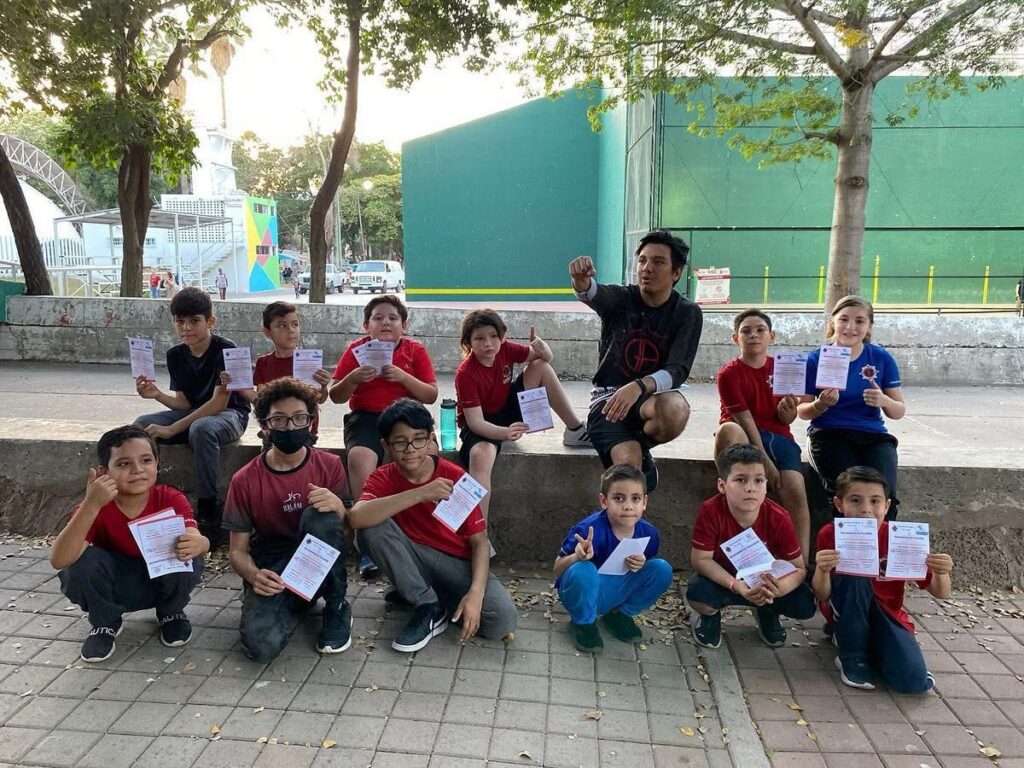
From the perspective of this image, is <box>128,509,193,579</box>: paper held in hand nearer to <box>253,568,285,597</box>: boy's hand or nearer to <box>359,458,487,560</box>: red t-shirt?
<box>253,568,285,597</box>: boy's hand

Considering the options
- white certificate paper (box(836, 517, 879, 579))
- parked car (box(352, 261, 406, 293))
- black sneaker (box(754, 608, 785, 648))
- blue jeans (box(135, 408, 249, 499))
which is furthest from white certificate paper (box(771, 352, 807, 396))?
parked car (box(352, 261, 406, 293))

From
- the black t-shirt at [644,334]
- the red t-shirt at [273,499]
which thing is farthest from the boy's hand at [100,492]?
the black t-shirt at [644,334]

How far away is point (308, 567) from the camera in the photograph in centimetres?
313

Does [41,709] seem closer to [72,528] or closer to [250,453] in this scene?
[72,528]

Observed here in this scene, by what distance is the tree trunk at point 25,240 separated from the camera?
9.30 metres

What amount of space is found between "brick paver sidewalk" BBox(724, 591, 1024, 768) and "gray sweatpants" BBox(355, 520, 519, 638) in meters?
1.08

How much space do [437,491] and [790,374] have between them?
6.28 ft

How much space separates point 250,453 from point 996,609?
13.8 ft

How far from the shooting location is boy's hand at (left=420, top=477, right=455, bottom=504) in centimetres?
324

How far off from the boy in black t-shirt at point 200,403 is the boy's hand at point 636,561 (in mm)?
2444

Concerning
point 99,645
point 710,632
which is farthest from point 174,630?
point 710,632

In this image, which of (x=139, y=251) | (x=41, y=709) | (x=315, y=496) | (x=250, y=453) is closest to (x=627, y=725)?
(x=315, y=496)

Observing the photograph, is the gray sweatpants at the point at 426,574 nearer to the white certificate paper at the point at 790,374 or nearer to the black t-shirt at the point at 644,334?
the black t-shirt at the point at 644,334

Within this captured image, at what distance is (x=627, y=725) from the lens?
2.73 meters
